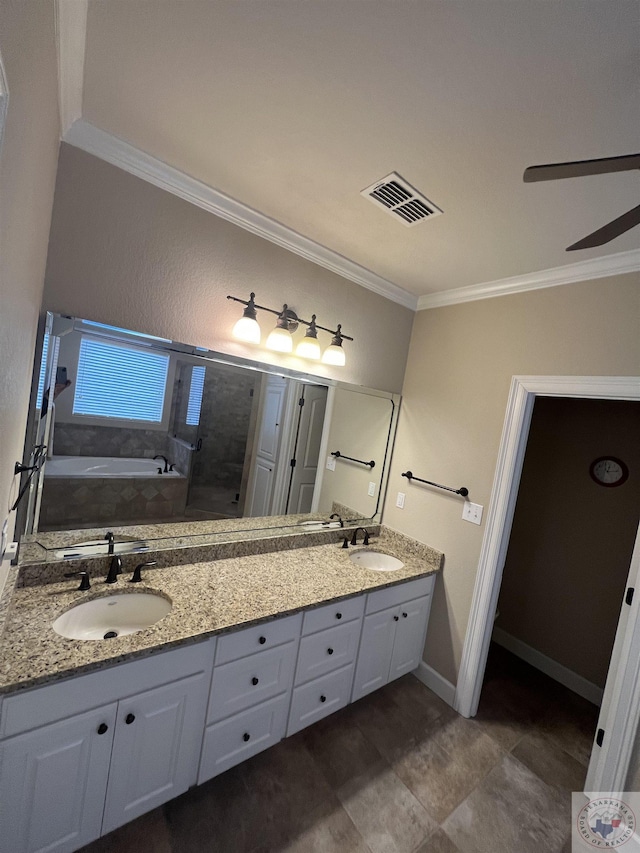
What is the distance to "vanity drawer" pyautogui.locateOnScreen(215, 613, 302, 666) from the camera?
4.59 ft

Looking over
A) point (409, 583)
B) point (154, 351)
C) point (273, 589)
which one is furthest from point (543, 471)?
point (154, 351)

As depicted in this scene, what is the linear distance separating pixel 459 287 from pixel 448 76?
1.45 m

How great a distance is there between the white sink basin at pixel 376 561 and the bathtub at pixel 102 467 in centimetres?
128

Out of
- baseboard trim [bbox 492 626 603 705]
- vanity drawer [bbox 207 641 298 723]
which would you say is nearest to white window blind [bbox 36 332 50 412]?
vanity drawer [bbox 207 641 298 723]

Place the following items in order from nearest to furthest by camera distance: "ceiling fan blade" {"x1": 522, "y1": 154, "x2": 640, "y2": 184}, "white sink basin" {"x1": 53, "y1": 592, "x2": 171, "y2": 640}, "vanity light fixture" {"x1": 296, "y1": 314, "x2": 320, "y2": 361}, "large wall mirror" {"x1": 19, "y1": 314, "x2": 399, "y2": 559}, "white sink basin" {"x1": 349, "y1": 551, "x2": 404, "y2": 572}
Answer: "ceiling fan blade" {"x1": 522, "y1": 154, "x2": 640, "y2": 184} → "white sink basin" {"x1": 53, "y1": 592, "x2": 171, "y2": 640} → "large wall mirror" {"x1": 19, "y1": 314, "x2": 399, "y2": 559} → "vanity light fixture" {"x1": 296, "y1": 314, "x2": 320, "y2": 361} → "white sink basin" {"x1": 349, "y1": 551, "x2": 404, "y2": 572}

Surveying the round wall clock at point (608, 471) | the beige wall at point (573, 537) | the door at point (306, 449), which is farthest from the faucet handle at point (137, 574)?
the round wall clock at point (608, 471)

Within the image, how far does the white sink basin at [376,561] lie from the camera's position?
2342 mm

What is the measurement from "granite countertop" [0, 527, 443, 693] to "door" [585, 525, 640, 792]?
91cm

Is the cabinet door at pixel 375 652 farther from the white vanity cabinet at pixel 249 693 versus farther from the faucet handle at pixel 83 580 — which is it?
the faucet handle at pixel 83 580

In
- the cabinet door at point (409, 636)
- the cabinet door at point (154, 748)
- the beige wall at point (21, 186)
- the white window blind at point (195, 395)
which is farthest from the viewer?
the cabinet door at point (409, 636)

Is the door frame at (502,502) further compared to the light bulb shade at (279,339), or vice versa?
the light bulb shade at (279,339)

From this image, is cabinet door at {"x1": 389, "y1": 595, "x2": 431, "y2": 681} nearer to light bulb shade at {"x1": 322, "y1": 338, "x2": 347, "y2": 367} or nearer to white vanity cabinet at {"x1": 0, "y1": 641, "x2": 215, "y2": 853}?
white vanity cabinet at {"x1": 0, "y1": 641, "x2": 215, "y2": 853}

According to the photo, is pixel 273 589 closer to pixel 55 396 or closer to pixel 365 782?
pixel 365 782

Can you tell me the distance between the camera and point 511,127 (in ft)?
3.55
